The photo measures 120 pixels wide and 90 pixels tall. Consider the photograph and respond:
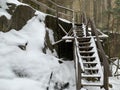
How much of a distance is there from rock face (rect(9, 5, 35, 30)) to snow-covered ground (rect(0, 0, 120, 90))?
0.22 meters

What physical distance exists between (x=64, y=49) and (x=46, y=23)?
5.81ft

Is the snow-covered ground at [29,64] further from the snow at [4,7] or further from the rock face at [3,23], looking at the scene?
the rock face at [3,23]

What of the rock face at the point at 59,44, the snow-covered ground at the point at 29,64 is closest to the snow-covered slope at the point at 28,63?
the snow-covered ground at the point at 29,64

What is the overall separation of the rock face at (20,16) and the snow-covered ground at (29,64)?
224mm

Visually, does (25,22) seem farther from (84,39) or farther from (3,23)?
(84,39)

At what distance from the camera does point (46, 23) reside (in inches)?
577

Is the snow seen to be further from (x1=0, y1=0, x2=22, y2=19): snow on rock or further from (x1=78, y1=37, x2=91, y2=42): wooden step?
(x1=78, y1=37, x2=91, y2=42): wooden step

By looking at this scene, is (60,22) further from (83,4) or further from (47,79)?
(83,4)

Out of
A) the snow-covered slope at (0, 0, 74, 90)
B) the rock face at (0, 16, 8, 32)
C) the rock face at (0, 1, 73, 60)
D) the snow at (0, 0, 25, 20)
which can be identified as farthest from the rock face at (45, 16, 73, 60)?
the rock face at (0, 16, 8, 32)

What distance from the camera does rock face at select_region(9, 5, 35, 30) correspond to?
12.1 meters

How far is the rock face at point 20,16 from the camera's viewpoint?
39.7ft

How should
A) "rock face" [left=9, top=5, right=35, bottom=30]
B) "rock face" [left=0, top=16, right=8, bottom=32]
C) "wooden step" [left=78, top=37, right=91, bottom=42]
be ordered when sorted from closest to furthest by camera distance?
1. "rock face" [left=0, top=16, right=8, bottom=32]
2. "rock face" [left=9, top=5, right=35, bottom=30]
3. "wooden step" [left=78, top=37, right=91, bottom=42]

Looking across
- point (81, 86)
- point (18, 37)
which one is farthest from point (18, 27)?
point (81, 86)

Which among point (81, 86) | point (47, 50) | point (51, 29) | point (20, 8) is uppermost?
point (20, 8)
